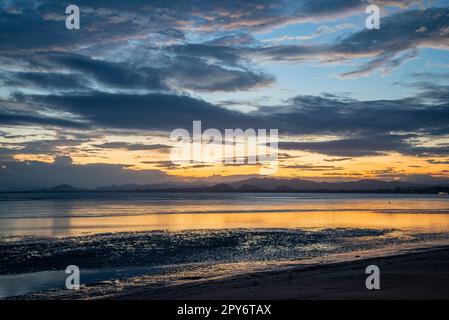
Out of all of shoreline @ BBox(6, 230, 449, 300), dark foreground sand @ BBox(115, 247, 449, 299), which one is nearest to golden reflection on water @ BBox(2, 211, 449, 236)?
shoreline @ BBox(6, 230, 449, 300)

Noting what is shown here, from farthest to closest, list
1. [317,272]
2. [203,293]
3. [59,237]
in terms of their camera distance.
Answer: [59,237], [317,272], [203,293]

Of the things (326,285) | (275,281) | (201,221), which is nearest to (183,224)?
(201,221)

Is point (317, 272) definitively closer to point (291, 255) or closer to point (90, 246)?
point (291, 255)

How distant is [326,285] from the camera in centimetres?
1489

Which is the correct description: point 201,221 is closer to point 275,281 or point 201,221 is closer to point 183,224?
point 183,224

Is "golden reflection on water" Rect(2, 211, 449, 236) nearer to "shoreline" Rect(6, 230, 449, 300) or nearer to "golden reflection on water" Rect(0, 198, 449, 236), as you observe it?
"golden reflection on water" Rect(0, 198, 449, 236)

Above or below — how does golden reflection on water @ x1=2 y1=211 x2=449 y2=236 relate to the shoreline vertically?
below

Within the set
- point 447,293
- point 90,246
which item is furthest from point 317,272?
point 90,246

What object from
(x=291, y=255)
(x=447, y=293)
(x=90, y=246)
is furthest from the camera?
(x=90, y=246)

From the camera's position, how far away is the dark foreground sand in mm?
Answer: 13281

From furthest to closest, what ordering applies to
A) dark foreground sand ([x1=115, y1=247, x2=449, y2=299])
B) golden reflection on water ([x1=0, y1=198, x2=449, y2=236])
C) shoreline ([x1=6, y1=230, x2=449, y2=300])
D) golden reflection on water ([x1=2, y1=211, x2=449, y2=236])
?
golden reflection on water ([x1=0, y1=198, x2=449, y2=236]), golden reflection on water ([x1=2, y1=211, x2=449, y2=236]), shoreline ([x1=6, y1=230, x2=449, y2=300]), dark foreground sand ([x1=115, y1=247, x2=449, y2=299])

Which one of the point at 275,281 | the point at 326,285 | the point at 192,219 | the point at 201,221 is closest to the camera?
the point at 326,285

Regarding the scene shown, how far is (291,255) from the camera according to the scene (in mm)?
25406
